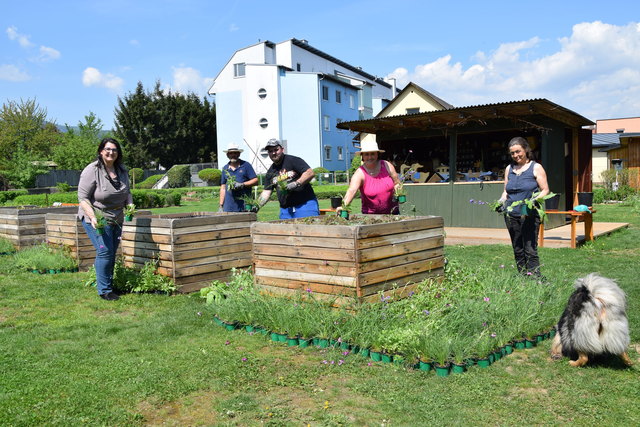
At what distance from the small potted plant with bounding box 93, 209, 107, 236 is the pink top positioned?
2936 mm

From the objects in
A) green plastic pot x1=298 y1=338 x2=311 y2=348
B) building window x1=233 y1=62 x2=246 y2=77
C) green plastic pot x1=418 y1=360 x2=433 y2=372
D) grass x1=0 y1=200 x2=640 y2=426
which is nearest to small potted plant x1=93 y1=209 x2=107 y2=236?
grass x1=0 y1=200 x2=640 y2=426

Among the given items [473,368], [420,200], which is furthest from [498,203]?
[420,200]

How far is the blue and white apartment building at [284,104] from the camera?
3988cm

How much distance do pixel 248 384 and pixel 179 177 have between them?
39765 millimetres

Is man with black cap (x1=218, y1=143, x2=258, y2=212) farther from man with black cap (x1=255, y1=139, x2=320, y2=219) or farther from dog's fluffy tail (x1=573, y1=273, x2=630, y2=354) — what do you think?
dog's fluffy tail (x1=573, y1=273, x2=630, y2=354)

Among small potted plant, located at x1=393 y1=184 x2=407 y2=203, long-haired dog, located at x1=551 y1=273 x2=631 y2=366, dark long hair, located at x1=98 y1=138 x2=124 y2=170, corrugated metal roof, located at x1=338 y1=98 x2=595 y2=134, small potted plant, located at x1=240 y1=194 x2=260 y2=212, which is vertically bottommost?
long-haired dog, located at x1=551 y1=273 x2=631 y2=366

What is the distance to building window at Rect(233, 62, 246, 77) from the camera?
4259cm

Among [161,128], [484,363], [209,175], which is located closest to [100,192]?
[484,363]

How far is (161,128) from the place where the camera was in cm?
4916

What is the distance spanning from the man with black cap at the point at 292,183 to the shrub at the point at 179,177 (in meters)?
36.7

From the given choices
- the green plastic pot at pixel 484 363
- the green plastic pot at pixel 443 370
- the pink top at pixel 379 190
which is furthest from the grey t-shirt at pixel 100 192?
the green plastic pot at pixel 484 363

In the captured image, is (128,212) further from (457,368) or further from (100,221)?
(457,368)

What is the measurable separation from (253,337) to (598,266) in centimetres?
555

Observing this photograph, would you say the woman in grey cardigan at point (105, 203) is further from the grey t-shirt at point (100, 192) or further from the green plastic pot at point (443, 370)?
the green plastic pot at point (443, 370)
